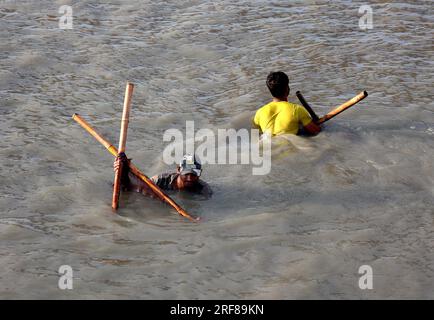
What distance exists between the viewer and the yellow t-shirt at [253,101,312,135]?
6004 millimetres

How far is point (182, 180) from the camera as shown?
5.05 meters

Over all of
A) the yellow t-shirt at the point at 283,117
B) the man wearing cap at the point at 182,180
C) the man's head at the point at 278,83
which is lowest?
the man wearing cap at the point at 182,180

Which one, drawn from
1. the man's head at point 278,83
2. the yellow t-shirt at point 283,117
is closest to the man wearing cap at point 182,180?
the yellow t-shirt at point 283,117

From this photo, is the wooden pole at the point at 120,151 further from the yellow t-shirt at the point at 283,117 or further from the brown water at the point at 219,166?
the yellow t-shirt at the point at 283,117

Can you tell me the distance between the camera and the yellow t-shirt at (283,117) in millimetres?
6004

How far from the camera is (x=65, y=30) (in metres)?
8.65

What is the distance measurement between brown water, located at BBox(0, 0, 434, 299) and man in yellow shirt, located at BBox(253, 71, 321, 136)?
11 cm

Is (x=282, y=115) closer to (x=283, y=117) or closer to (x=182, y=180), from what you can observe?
(x=283, y=117)

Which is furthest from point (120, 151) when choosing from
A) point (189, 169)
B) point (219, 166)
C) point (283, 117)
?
point (283, 117)

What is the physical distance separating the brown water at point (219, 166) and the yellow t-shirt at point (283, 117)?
0.38 ft

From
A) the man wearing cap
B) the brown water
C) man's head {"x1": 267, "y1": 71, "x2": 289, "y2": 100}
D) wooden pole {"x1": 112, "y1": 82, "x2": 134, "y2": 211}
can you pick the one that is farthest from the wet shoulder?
man's head {"x1": 267, "y1": 71, "x2": 289, "y2": 100}

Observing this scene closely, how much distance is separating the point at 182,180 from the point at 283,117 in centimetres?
133

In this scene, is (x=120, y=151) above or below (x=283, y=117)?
below

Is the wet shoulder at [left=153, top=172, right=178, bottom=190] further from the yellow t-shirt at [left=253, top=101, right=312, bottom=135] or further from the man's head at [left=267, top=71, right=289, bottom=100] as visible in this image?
the man's head at [left=267, top=71, right=289, bottom=100]
